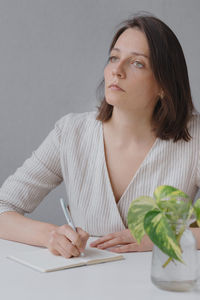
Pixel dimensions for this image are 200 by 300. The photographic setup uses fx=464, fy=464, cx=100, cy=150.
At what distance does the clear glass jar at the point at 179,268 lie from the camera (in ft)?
2.89

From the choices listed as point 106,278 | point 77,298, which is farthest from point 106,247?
point 77,298

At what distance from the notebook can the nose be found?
61 cm

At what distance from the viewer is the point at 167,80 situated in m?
1.65

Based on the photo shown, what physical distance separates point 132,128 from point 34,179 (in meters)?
0.40

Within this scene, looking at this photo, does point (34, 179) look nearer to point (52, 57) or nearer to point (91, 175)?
point (91, 175)

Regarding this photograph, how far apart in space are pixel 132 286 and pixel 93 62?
2.19 m

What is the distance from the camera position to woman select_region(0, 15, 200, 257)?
1606 millimetres

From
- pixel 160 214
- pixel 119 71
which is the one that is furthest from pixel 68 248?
pixel 119 71

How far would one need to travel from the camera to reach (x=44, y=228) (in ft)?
4.50

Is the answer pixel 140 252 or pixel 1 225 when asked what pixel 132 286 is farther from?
pixel 1 225

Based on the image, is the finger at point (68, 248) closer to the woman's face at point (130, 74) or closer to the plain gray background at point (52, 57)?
the woman's face at point (130, 74)

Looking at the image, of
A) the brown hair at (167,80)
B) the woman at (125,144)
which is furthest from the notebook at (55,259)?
the brown hair at (167,80)

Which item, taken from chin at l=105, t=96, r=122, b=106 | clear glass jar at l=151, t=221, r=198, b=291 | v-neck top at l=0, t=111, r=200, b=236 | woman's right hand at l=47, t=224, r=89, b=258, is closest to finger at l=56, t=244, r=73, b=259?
woman's right hand at l=47, t=224, r=89, b=258

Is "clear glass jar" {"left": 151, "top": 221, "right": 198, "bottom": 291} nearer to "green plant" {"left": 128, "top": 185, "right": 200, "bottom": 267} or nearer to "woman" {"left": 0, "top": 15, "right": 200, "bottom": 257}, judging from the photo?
"green plant" {"left": 128, "top": 185, "right": 200, "bottom": 267}
